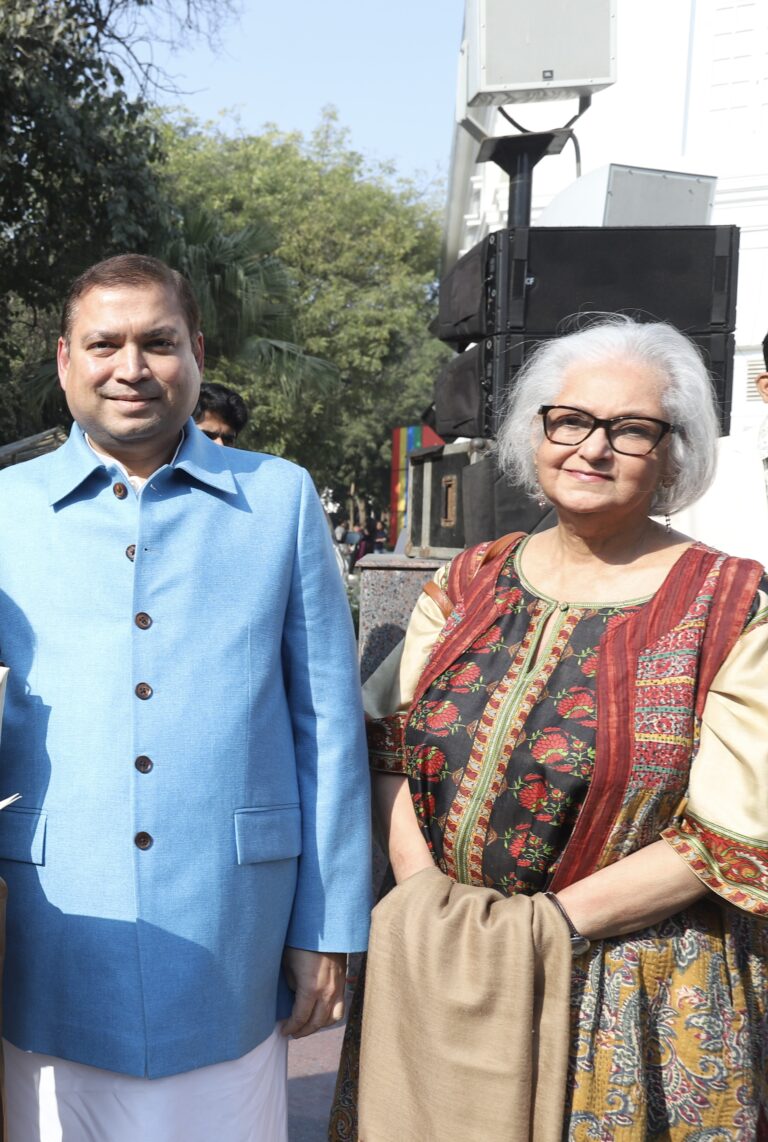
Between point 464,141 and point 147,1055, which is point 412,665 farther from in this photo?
point 464,141

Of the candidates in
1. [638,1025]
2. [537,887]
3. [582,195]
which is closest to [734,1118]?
[638,1025]

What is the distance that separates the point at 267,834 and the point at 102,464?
726mm

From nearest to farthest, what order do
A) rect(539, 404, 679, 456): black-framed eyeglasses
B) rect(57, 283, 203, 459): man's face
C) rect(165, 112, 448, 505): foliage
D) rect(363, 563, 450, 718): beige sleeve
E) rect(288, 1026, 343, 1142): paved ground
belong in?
1. rect(57, 283, 203, 459): man's face
2. rect(539, 404, 679, 456): black-framed eyeglasses
3. rect(363, 563, 450, 718): beige sleeve
4. rect(288, 1026, 343, 1142): paved ground
5. rect(165, 112, 448, 505): foliage

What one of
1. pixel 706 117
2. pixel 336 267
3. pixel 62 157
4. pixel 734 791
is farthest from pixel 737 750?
pixel 336 267

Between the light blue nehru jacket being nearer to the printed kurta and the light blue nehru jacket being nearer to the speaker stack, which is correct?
the printed kurta

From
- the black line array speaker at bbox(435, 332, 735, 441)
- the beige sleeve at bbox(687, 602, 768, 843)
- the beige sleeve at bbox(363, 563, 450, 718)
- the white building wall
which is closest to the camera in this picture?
the beige sleeve at bbox(687, 602, 768, 843)

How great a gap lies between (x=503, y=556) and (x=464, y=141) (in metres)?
15.9

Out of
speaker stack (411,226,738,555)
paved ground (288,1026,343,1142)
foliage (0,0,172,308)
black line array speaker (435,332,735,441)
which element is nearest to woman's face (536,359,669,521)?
black line array speaker (435,332,735,441)

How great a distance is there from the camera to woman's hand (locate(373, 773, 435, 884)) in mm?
2186

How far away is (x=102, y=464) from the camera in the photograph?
6.81ft

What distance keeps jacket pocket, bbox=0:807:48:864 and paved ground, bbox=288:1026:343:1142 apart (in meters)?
1.78

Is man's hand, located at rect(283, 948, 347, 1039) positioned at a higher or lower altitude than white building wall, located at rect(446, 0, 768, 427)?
lower

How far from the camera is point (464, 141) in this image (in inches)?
668

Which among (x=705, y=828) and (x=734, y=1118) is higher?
(x=705, y=828)
